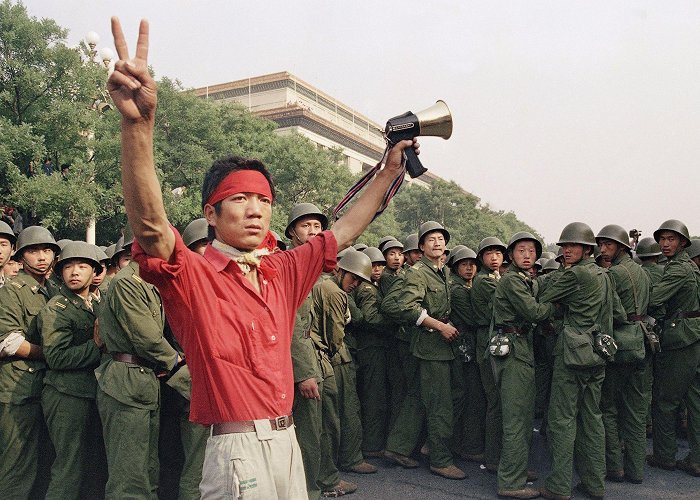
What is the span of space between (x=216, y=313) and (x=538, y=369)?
19.0 feet

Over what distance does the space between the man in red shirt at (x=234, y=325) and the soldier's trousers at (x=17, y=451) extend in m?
3.41

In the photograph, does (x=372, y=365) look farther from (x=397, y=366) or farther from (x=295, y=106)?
(x=295, y=106)

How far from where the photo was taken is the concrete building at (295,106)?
52.9 m

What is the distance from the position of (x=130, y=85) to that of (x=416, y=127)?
1.30 meters

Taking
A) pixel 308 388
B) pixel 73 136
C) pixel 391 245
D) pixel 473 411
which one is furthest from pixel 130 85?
pixel 73 136

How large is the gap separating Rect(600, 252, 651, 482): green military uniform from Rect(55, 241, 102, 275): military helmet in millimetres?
4955

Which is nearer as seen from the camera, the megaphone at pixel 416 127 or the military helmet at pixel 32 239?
the megaphone at pixel 416 127

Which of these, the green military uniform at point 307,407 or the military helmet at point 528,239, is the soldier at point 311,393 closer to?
the green military uniform at point 307,407

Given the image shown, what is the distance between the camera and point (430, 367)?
6.20 m

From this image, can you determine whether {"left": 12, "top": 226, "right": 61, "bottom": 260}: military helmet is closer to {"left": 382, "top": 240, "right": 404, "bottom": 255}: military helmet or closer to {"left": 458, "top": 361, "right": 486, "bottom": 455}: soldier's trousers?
{"left": 382, "top": 240, "right": 404, "bottom": 255}: military helmet

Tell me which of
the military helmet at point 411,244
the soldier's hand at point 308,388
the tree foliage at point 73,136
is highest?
the tree foliage at point 73,136

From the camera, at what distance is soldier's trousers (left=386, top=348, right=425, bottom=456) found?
6.46 meters

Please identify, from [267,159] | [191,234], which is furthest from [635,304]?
[267,159]

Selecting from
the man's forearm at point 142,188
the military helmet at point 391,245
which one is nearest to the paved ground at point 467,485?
the military helmet at point 391,245
